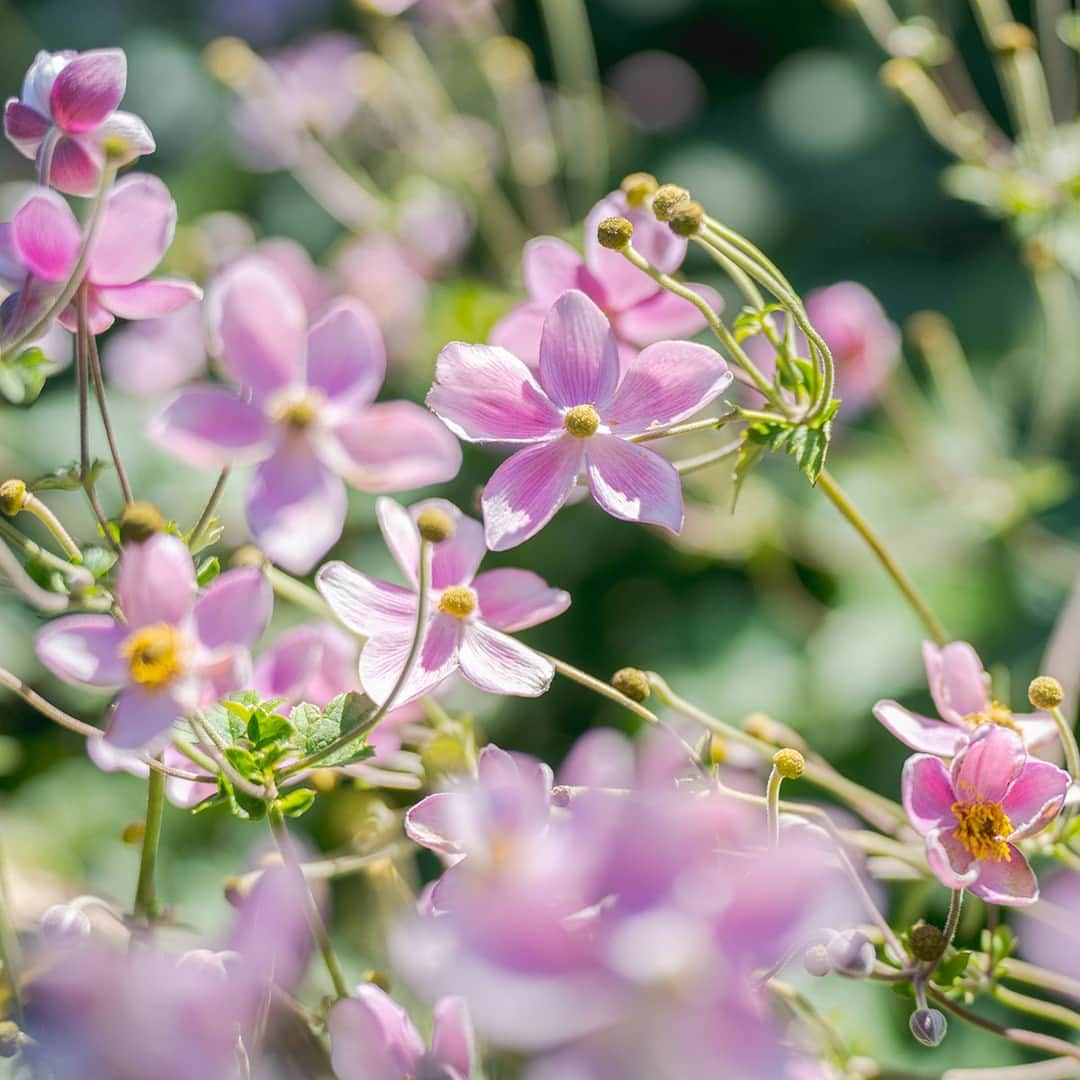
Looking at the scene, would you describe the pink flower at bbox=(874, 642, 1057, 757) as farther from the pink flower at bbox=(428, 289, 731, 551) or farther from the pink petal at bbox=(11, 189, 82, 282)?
the pink petal at bbox=(11, 189, 82, 282)

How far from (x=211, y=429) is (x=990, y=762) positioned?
336mm

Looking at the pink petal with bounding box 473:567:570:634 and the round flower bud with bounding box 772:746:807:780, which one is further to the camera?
the pink petal with bounding box 473:567:570:634

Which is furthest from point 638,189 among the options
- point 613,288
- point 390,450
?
point 390,450

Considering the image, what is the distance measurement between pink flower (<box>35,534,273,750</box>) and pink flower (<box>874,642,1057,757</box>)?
0.27m

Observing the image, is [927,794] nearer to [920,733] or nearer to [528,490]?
[920,733]

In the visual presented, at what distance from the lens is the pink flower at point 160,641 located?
412mm

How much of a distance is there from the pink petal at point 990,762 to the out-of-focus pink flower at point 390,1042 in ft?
0.72

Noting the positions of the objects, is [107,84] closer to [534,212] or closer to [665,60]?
[534,212]

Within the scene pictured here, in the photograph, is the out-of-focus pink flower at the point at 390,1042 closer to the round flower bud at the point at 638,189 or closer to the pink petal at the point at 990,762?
the pink petal at the point at 990,762

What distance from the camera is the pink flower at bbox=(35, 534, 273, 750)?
1.35 feet

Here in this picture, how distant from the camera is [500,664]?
50 centimetres

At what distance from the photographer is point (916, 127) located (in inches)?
56.7

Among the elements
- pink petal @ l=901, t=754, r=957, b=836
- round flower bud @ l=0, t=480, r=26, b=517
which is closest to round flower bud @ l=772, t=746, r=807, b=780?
pink petal @ l=901, t=754, r=957, b=836

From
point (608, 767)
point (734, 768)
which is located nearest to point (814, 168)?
point (734, 768)
